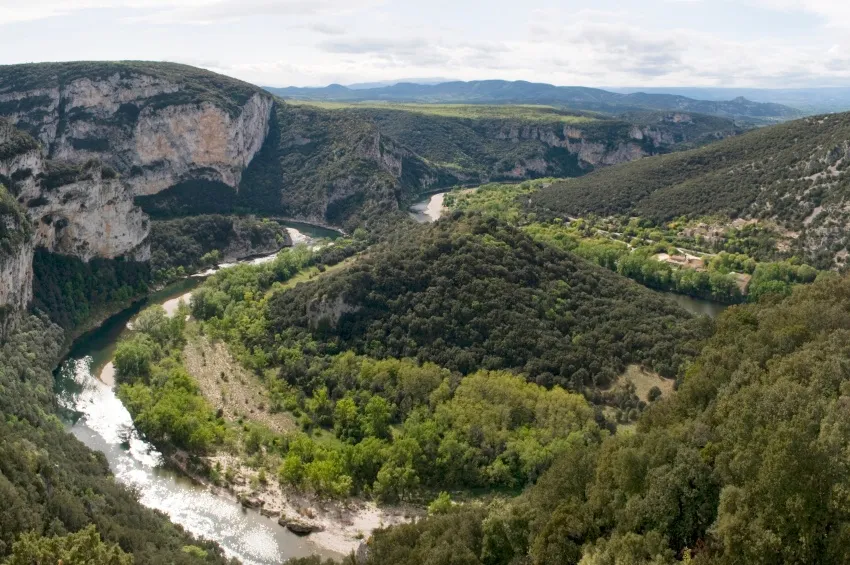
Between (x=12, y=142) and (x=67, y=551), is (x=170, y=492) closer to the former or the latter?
(x=67, y=551)

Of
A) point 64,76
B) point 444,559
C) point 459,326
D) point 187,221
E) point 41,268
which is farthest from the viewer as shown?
point 64,76

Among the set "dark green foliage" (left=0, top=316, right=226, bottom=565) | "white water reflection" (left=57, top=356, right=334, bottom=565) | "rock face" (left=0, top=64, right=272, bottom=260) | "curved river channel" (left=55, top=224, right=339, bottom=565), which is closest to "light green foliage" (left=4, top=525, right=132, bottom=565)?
"dark green foliage" (left=0, top=316, right=226, bottom=565)

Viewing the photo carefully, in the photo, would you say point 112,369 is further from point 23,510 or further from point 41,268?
point 23,510

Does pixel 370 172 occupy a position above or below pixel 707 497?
above

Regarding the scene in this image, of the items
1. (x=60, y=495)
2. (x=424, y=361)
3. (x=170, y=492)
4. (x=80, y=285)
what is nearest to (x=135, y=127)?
(x=80, y=285)

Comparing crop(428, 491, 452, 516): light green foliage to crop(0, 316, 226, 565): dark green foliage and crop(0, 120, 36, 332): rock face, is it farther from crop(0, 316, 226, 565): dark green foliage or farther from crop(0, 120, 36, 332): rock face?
crop(0, 120, 36, 332): rock face

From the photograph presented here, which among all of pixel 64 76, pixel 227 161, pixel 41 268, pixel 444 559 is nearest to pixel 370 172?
pixel 227 161
